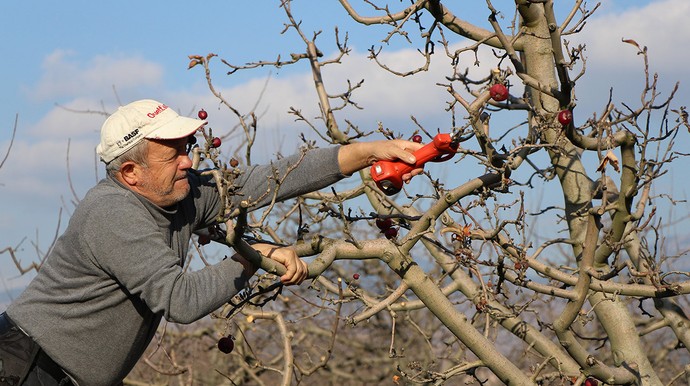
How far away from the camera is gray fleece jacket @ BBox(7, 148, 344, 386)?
3.23 meters

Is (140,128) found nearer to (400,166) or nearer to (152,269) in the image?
(152,269)

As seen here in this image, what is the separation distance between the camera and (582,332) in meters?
10.5

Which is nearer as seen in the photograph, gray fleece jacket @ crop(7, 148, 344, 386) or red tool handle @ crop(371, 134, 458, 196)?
gray fleece jacket @ crop(7, 148, 344, 386)

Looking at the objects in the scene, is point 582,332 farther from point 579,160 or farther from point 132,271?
point 132,271

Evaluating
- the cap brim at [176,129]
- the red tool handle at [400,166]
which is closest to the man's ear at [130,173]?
the cap brim at [176,129]

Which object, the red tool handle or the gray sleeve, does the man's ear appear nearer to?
the gray sleeve

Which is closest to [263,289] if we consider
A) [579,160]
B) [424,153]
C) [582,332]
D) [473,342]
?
[424,153]

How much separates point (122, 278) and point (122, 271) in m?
0.03

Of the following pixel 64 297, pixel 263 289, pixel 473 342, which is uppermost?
pixel 473 342

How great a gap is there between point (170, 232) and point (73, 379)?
693 mm

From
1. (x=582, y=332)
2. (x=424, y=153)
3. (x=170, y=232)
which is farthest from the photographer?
(x=582, y=332)

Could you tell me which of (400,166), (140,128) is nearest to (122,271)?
(140,128)

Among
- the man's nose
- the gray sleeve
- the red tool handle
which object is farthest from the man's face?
the red tool handle

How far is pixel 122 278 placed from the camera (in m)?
3.27
